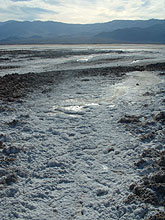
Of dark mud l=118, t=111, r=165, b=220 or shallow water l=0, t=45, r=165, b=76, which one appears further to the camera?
shallow water l=0, t=45, r=165, b=76

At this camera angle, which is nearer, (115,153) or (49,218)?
(49,218)

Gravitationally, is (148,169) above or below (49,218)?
above

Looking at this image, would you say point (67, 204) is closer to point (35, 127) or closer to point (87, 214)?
point (87, 214)

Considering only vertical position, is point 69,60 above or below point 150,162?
above

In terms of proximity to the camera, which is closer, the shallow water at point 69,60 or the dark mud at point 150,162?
the dark mud at point 150,162

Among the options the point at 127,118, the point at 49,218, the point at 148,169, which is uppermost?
the point at 127,118

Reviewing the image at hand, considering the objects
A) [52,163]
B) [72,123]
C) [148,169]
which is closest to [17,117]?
[72,123]

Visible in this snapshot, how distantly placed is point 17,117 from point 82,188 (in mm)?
4420

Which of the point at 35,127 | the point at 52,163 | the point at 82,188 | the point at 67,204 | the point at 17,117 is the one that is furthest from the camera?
the point at 17,117

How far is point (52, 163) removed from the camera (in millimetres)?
5316

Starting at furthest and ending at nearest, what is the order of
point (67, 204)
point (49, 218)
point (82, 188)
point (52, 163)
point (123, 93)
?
1. point (123, 93)
2. point (52, 163)
3. point (82, 188)
4. point (67, 204)
5. point (49, 218)

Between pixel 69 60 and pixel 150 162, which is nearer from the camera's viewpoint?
pixel 150 162

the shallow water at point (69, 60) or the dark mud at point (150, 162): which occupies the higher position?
the shallow water at point (69, 60)

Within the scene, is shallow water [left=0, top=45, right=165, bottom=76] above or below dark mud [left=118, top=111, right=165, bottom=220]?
above
